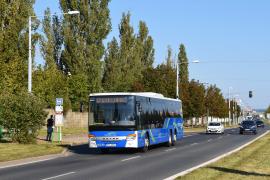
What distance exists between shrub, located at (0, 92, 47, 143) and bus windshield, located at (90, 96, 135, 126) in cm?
581

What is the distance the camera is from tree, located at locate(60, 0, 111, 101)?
207ft

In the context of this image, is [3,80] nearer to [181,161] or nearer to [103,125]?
[103,125]

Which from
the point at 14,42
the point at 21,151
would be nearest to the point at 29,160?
the point at 21,151

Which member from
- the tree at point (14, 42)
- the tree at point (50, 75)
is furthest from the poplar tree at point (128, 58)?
the tree at point (14, 42)

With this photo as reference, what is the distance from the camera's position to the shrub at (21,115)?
105 feet

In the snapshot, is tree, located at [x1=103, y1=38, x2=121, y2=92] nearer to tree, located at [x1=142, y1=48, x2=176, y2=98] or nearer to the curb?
tree, located at [x1=142, y1=48, x2=176, y2=98]

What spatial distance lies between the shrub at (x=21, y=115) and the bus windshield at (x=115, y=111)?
229 inches

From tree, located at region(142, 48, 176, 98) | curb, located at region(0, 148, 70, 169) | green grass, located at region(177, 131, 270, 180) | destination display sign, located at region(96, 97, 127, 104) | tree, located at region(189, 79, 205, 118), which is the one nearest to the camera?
green grass, located at region(177, 131, 270, 180)

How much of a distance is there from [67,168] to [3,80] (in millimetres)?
16435

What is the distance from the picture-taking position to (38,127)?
107 feet

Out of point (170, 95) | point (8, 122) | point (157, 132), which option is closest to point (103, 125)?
point (157, 132)

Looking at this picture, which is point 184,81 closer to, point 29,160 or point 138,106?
point 138,106

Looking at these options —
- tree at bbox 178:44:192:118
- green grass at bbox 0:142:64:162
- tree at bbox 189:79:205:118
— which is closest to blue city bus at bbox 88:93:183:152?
green grass at bbox 0:142:64:162

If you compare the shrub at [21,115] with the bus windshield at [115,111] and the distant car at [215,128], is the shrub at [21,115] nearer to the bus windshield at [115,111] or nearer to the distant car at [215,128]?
the bus windshield at [115,111]
